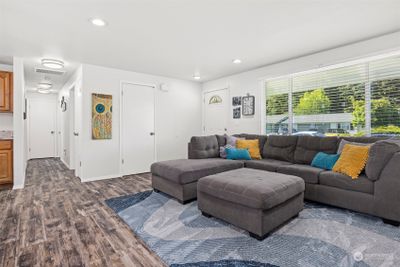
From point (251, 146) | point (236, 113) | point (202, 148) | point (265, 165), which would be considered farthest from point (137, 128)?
point (265, 165)

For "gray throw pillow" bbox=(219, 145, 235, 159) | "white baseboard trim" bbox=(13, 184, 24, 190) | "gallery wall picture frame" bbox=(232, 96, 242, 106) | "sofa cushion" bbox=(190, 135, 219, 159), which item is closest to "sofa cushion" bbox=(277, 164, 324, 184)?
"gray throw pillow" bbox=(219, 145, 235, 159)

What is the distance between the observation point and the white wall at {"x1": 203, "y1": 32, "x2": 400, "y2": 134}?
3129 mm

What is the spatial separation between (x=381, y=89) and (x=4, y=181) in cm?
639

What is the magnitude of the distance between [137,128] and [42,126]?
4.68 metres

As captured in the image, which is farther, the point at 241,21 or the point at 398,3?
the point at 241,21

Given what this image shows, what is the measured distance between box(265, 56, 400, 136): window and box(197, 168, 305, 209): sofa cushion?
6.09ft

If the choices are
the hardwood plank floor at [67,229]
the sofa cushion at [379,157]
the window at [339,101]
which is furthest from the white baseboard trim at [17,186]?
the sofa cushion at [379,157]

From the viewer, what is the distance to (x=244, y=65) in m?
4.53

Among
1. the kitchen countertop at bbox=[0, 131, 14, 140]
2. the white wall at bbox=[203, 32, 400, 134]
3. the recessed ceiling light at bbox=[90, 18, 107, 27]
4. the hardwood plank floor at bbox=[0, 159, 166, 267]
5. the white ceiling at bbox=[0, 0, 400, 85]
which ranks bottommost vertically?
the hardwood plank floor at bbox=[0, 159, 166, 267]

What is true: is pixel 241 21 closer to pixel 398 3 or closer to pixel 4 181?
pixel 398 3

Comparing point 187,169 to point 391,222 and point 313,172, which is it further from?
point 391,222

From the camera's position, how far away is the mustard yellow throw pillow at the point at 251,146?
409 centimetres

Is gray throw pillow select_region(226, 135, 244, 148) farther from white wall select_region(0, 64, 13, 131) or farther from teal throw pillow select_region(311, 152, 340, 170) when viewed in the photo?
white wall select_region(0, 64, 13, 131)

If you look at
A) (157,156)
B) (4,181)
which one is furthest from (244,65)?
(4,181)
